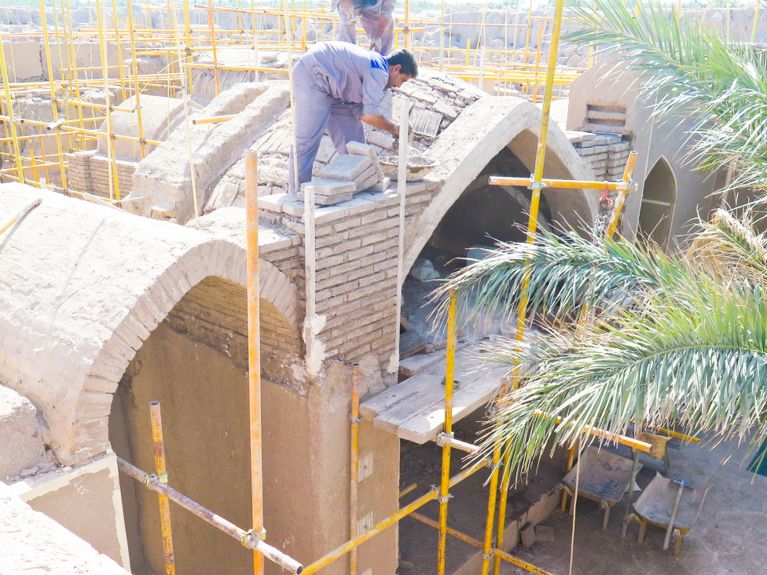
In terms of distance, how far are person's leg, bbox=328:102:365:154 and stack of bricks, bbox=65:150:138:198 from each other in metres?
3.75

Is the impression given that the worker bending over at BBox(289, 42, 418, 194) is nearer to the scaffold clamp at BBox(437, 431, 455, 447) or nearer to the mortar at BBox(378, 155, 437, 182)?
the mortar at BBox(378, 155, 437, 182)

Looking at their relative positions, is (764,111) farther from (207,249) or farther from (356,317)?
(207,249)

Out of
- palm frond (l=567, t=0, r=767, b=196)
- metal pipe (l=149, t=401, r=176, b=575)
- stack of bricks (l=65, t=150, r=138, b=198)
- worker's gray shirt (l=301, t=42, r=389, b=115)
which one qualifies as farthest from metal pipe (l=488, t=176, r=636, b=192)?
stack of bricks (l=65, t=150, r=138, b=198)

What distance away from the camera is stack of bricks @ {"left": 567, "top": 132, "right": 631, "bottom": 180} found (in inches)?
297

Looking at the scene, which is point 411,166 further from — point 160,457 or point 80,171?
point 80,171

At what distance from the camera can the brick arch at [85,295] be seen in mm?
3746

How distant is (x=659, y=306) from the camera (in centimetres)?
402

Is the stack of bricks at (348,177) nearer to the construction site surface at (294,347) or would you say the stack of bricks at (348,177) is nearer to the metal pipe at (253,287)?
the construction site surface at (294,347)

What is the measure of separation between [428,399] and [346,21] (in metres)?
3.63

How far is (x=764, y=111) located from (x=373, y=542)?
4.38m

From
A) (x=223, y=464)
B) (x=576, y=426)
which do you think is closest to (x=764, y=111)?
(x=576, y=426)

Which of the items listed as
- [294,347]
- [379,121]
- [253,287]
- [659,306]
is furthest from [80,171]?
[659,306]

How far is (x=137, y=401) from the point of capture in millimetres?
6828

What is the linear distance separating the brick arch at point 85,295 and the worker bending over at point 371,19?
10.2 feet
